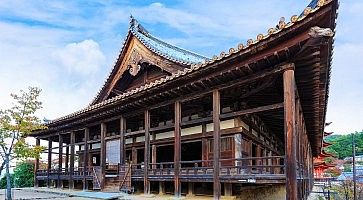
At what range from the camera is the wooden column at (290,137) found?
1008 centimetres

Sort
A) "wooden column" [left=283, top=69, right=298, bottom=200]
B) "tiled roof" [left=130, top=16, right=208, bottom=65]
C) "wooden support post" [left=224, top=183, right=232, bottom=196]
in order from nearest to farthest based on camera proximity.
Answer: "wooden column" [left=283, top=69, right=298, bottom=200], "wooden support post" [left=224, top=183, right=232, bottom=196], "tiled roof" [left=130, top=16, right=208, bottom=65]

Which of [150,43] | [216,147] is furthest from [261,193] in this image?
[150,43]

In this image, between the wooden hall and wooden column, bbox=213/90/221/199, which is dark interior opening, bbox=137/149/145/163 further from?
wooden column, bbox=213/90/221/199

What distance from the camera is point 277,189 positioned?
18.4 m

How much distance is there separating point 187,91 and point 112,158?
7058mm

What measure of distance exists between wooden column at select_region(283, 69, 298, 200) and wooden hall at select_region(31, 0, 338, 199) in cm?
3

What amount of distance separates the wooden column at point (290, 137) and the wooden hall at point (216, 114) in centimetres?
3

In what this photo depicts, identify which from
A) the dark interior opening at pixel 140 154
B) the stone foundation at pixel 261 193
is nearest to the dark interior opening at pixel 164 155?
the dark interior opening at pixel 140 154

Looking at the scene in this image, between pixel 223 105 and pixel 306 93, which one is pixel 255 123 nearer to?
pixel 223 105

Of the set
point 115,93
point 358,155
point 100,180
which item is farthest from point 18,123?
point 358,155

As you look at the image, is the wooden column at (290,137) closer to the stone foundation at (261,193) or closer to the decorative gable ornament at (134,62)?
A: the stone foundation at (261,193)

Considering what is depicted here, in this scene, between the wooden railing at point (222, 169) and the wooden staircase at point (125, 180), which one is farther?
the wooden staircase at point (125, 180)

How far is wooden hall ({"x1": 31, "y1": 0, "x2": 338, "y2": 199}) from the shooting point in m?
10.3

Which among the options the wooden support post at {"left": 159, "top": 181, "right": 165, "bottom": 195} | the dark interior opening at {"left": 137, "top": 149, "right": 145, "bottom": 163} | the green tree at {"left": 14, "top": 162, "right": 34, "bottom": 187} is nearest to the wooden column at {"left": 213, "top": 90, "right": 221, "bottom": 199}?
the wooden support post at {"left": 159, "top": 181, "right": 165, "bottom": 195}
